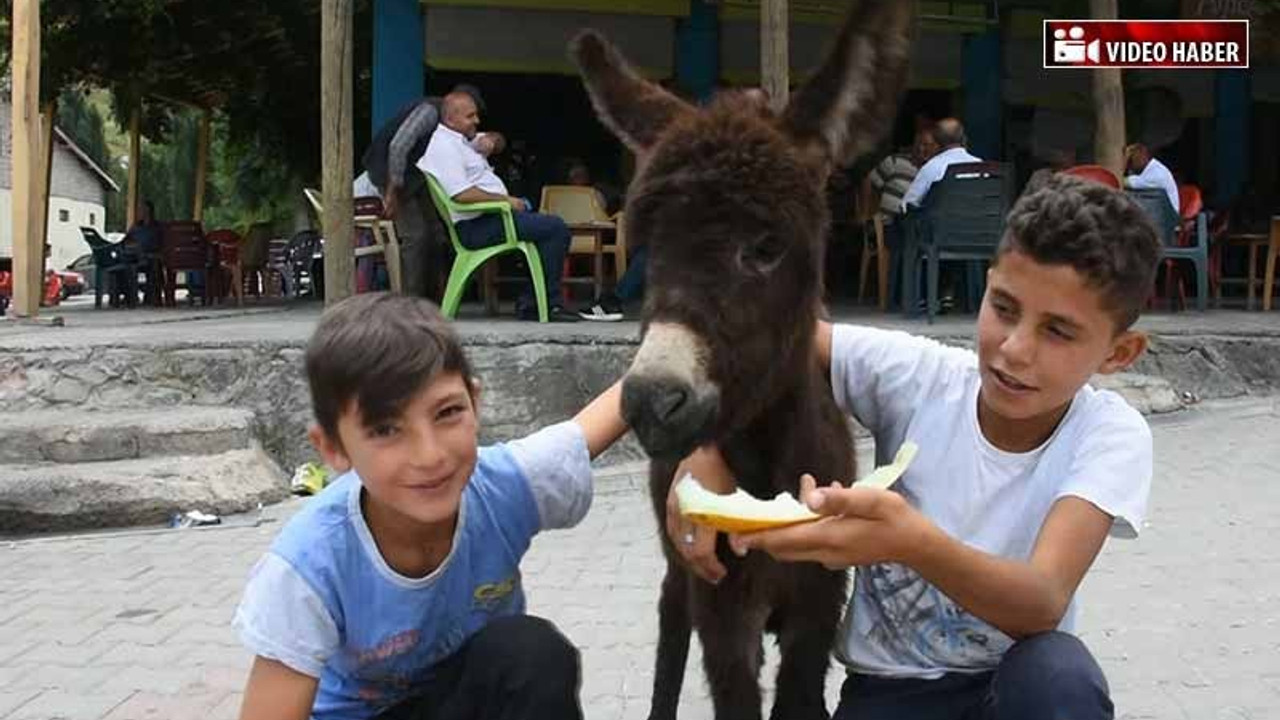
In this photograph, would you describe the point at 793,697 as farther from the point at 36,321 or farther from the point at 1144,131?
the point at 1144,131

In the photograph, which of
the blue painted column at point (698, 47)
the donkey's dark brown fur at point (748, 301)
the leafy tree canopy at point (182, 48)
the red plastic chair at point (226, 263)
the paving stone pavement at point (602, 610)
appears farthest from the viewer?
the red plastic chair at point (226, 263)

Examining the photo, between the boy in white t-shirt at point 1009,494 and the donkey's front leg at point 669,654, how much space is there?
74cm

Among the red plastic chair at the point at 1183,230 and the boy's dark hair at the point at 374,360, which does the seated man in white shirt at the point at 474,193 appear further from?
the boy's dark hair at the point at 374,360

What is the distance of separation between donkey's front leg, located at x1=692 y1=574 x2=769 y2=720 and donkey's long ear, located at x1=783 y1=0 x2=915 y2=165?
941 mm

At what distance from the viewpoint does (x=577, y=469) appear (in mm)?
2574

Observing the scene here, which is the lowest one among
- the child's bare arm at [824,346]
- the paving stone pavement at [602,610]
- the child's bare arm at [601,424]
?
the paving stone pavement at [602,610]

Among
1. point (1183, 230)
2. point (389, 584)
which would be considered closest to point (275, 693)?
point (389, 584)

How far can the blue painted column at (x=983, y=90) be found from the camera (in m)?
13.4

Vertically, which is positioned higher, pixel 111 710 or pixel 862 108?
pixel 862 108

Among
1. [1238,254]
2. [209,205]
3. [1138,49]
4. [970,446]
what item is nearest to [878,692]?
[970,446]

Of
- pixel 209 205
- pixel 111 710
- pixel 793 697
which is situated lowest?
pixel 111 710

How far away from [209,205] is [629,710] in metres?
43.4

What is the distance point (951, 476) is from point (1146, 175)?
8578 millimetres

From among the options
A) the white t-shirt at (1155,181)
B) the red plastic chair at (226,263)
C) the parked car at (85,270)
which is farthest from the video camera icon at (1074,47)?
the parked car at (85,270)
